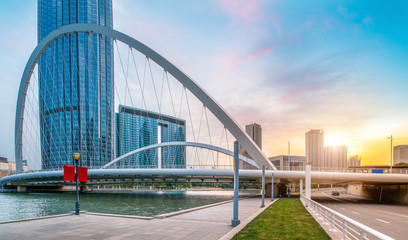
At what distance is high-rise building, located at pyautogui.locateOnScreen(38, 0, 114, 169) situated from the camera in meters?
73.6

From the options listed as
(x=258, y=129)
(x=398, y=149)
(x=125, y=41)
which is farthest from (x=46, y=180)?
(x=398, y=149)

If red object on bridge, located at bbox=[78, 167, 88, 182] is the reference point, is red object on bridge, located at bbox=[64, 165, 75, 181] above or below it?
above

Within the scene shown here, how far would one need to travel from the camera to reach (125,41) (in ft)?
133

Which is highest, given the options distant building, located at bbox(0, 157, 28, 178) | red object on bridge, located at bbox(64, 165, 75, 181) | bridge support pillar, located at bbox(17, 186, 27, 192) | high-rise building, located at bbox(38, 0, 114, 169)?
high-rise building, located at bbox(38, 0, 114, 169)

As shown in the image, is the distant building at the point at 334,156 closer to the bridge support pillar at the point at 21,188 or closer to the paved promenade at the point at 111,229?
the bridge support pillar at the point at 21,188

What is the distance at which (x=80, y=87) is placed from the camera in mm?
79750

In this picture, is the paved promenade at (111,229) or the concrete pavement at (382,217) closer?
the paved promenade at (111,229)

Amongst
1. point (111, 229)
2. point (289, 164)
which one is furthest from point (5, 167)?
point (111, 229)

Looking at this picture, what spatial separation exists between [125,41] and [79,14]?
64579mm

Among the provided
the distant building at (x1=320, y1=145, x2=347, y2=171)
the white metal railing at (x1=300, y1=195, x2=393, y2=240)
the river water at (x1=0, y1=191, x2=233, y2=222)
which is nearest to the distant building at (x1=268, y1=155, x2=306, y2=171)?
the river water at (x1=0, y1=191, x2=233, y2=222)

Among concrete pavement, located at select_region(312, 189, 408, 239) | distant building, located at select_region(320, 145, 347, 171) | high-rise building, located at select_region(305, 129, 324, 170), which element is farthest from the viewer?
distant building, located at select_region(320, 145, 347, 171)

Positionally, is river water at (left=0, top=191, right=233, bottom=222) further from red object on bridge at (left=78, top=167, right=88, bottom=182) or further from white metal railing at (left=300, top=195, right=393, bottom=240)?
white metal railing at (left=300, top=195, right=393, bottom=240)

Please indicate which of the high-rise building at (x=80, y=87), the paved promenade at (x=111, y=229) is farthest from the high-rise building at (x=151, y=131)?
the paved promenade at (x=111, y=229)

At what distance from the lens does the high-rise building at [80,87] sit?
73562mm
